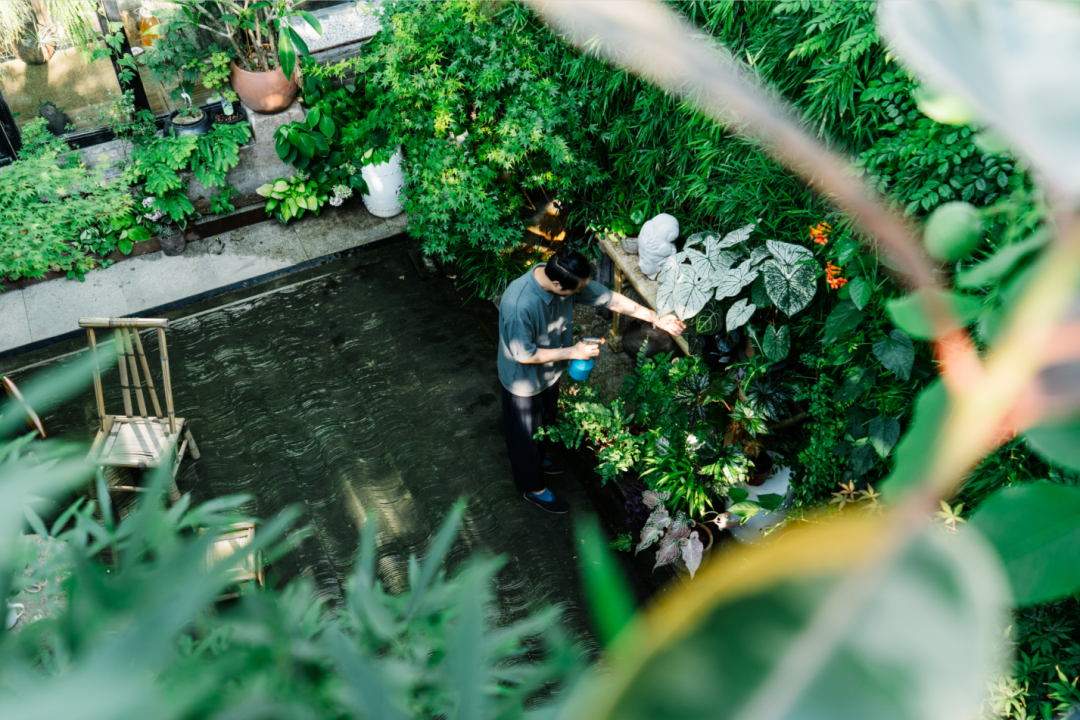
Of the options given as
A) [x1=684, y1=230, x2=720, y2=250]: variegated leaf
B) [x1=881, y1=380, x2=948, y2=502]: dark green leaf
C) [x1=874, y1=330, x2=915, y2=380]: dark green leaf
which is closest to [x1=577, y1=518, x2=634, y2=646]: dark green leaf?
[x1=881, y1=380, x2=948, y2=502]: dark green leaf

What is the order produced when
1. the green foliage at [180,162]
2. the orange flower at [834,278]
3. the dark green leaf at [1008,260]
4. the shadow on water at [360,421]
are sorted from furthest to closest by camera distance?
the green foliage at [180,162] < the shadow on water at [360,421] < the orange flower at [834,278] < the dark green leaf at [1008,260]

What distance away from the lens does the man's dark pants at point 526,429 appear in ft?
10.3

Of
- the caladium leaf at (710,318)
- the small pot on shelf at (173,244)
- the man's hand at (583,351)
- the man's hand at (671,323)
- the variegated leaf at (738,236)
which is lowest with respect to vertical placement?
the small pot on shelf at (173,244)

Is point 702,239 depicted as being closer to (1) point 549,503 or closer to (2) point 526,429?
(2) point 526,429

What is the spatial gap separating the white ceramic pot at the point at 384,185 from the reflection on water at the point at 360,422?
0.50 m

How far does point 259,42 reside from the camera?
468 cm

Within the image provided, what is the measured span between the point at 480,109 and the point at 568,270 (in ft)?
4.84

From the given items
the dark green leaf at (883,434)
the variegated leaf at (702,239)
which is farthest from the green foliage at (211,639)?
the variegated leaf at (702,239)

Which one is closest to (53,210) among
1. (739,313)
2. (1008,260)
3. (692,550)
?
(739,313)

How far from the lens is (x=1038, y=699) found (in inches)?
73.5

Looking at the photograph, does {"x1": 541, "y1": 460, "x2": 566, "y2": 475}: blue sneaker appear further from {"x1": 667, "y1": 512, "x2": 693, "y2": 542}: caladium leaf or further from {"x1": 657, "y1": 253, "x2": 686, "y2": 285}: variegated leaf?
{"x1": 657, "y1": 253, "x2": 686, "y2": 285}: variegated leaf

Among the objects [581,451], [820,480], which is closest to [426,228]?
[581,451]

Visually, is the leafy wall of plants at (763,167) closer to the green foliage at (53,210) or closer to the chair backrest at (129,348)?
the chair backrest at (129,348)

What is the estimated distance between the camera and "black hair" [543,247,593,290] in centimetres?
274
